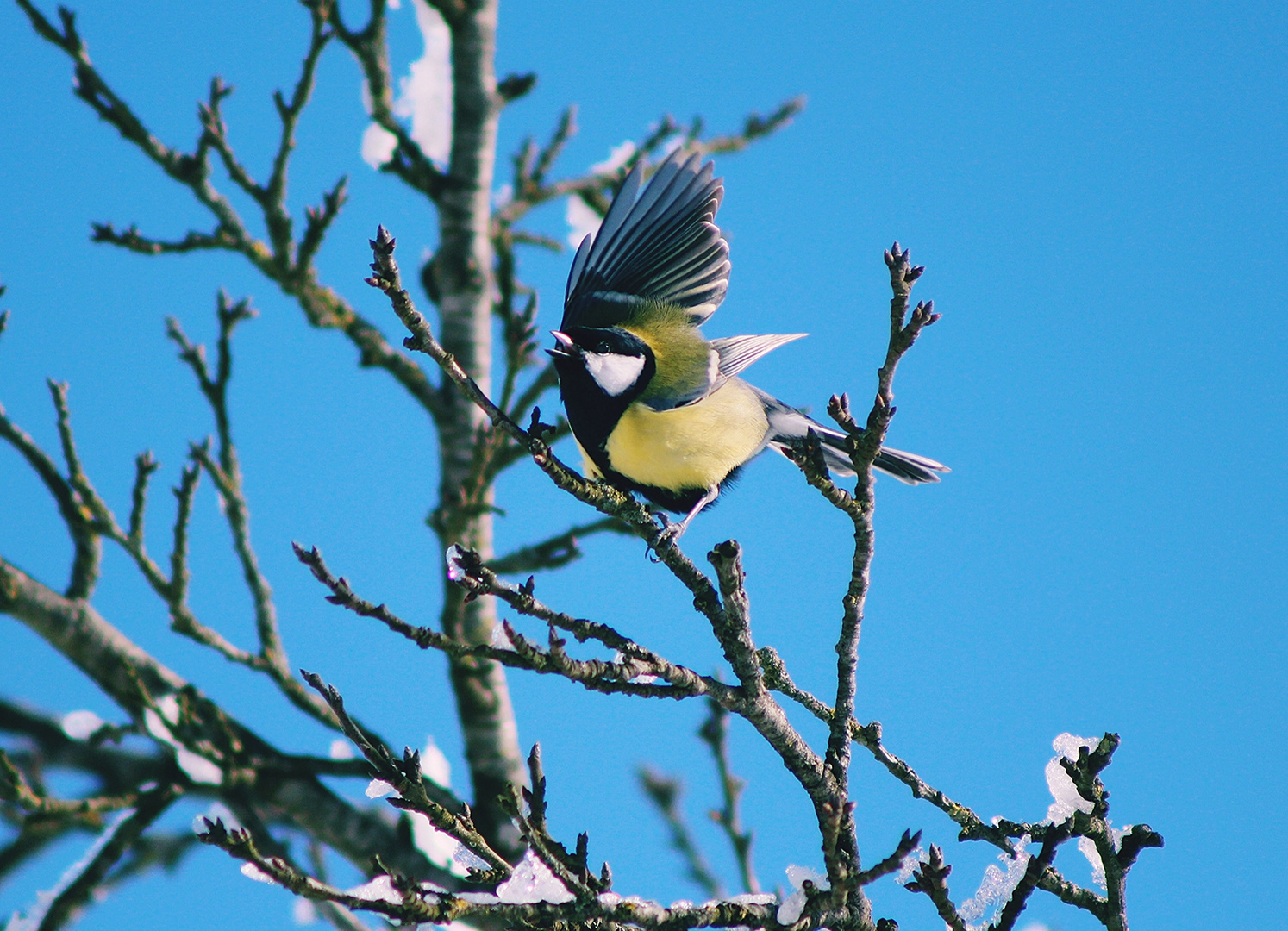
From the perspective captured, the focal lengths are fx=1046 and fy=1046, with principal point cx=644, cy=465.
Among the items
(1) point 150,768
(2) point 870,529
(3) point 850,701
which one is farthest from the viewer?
(1) point 150,768

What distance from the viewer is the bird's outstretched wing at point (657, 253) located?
275 cm

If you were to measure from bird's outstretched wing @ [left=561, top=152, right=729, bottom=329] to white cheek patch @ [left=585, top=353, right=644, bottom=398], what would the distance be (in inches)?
9.0

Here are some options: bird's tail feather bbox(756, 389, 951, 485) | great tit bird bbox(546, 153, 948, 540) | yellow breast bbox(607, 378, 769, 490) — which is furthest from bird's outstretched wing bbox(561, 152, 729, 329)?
bird's tail feather bbox(756, 389, 951, 485)

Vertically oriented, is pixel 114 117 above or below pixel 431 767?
above

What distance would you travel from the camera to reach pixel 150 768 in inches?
157

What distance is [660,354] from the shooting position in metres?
2.95

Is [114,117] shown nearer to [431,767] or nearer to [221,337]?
[221,337]

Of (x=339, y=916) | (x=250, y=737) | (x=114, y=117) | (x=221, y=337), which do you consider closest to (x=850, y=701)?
(x=339, y=916)

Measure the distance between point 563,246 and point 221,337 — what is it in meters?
1.88

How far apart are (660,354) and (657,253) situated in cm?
28

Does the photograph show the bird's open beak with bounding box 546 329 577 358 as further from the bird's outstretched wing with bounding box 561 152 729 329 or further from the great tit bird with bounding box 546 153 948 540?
the bird's outstretched wing with bounding box 561 152 729 329

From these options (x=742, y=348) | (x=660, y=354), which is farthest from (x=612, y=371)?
(x=742, y=348)

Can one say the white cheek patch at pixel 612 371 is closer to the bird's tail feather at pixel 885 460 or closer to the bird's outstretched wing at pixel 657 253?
the bird's outstretched wing at pixel 657 253

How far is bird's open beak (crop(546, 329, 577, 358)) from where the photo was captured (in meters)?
2.70
